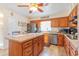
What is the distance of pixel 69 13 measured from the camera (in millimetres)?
1886

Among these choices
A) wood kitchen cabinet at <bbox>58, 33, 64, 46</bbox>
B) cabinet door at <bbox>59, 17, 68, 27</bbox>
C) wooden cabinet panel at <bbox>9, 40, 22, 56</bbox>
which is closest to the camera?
wooden cabinet panel at <bbox>9, 40, 22, 56</bbox>

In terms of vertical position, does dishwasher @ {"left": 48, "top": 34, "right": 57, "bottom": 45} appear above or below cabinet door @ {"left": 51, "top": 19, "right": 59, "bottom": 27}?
below

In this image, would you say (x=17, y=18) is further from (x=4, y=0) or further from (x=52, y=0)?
(x=52, y=0)

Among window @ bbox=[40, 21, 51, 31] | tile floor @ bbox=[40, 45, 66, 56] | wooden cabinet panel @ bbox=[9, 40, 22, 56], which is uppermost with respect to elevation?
window @ bbox=[40, 21, 51, 31]

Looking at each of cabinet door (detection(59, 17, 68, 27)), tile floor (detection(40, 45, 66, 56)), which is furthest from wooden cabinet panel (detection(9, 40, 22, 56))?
cabinet door (detection(59, 17, 68, 27))

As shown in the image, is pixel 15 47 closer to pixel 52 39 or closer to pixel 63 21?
pixel 52 39

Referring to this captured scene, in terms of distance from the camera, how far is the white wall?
60.8 inches

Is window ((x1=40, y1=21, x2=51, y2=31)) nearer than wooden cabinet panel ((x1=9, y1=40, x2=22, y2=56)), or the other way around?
wooden cabinet panel ((x1=9, y1=40, x2=22, y2=56))

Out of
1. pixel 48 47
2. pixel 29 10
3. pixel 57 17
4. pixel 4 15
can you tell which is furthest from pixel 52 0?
pixel 48 47

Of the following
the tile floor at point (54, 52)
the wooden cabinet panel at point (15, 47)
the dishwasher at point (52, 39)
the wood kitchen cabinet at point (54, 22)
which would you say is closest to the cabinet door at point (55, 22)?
the wood kitchen cabinet at point (54, 22)

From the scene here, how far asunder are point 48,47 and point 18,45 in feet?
2.17

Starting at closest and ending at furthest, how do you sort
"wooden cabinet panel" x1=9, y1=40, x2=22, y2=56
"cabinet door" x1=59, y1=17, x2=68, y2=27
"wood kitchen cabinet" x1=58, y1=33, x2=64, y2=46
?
1. "wooden cabinet panel" x1=9, y1=40, x2=22, y2=56
2. "cabinet door" x1=59, y1=17, x2=68, y2=27
3. "wood kitchen cabinet" x1=58, y1=33, x2=64, y2=46

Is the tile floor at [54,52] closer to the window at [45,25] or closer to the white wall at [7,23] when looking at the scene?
the window at [45,25]

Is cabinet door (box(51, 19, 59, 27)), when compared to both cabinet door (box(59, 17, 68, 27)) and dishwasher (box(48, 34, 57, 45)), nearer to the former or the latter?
cabinet door (box(59, 17, 68, 27))
